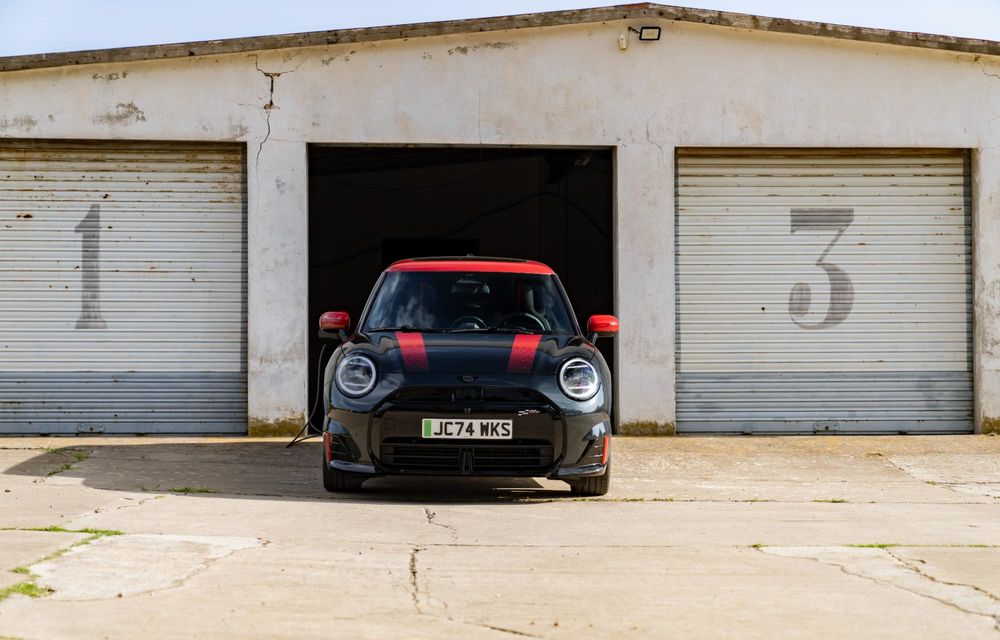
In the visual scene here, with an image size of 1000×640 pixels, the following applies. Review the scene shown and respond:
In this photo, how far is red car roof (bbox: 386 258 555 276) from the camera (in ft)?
27.6

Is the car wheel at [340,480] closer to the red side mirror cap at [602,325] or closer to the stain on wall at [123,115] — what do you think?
the red side mirror cap at [602,325]

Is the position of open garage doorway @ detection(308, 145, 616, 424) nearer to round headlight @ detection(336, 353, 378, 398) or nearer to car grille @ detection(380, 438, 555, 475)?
round headlight @ detection(336, 353, 378, 398)

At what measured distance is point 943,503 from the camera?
7.80 metres

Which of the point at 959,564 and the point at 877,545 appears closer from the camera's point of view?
the point at 959,564

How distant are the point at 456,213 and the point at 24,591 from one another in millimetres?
9045

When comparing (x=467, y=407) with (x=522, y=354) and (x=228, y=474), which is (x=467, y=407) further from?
(x=228, y=474)

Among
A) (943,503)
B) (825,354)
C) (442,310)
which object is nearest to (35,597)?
(442,310)

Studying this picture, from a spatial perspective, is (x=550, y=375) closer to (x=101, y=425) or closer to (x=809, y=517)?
(x=809, y=517)

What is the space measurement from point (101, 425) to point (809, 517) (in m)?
7.12

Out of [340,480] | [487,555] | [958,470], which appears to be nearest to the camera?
[487,555]

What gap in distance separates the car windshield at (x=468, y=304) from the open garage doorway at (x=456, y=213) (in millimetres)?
3656

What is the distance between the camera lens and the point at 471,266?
8.48 metres

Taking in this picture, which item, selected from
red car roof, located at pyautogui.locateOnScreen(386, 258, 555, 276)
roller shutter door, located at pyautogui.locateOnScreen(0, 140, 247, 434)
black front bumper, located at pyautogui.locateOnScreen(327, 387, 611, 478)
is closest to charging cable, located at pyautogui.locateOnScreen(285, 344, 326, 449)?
roller shutter door, located at pyautogui.locateOnScreen(0, 140, 247, 434)

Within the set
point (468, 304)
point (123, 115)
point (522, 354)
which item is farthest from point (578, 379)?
point (123, 115)
